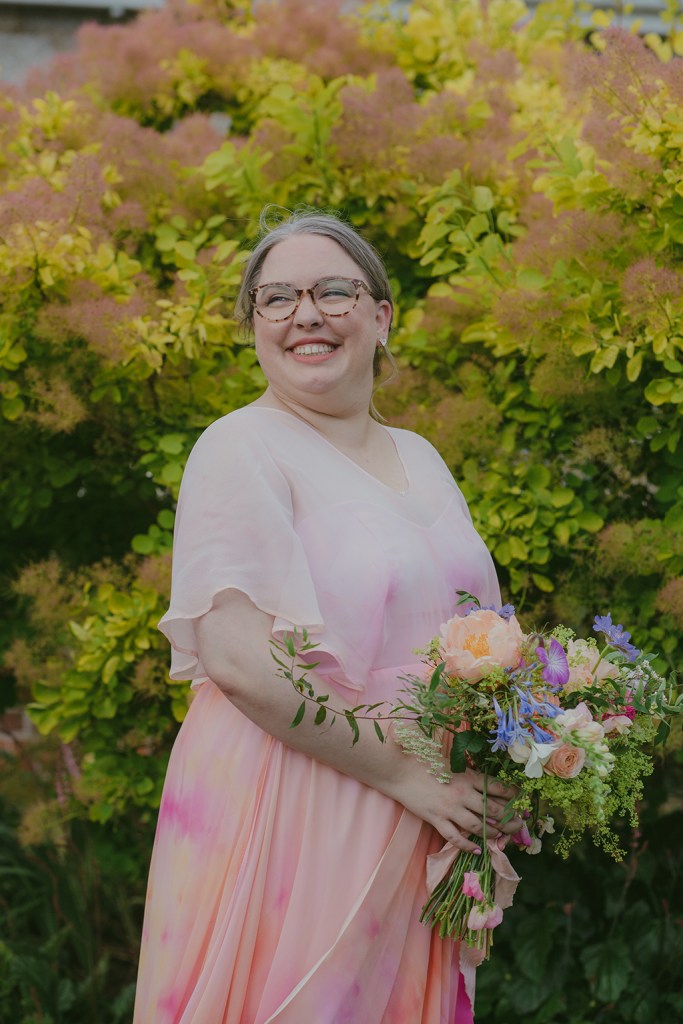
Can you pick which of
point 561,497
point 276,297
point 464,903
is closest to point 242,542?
point 276,297

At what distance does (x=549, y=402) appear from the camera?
271 cm

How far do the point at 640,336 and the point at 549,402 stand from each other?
1.09ft

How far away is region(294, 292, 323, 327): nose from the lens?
1977 mm

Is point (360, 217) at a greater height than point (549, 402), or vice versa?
point (360, 217)

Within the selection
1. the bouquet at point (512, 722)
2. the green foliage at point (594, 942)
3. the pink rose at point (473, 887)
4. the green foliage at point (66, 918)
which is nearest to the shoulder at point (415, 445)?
the bouquet at point (512, 722)

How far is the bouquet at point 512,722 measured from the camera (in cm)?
163

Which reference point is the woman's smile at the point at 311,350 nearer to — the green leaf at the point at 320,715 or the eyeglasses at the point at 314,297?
the eyeglasses at the point at 314,297

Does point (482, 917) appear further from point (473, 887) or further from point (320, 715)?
point (320, 715)

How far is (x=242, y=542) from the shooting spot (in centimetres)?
178

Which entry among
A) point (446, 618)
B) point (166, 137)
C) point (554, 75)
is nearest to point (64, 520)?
point (166, 137)

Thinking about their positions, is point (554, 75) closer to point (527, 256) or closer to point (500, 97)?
point (500, 97)

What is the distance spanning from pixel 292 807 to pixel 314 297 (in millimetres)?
909

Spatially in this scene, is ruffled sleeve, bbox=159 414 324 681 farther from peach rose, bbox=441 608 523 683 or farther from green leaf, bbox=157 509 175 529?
green leaf, bbox=157 509 175 529

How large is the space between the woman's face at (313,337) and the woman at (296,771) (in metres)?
0.01
